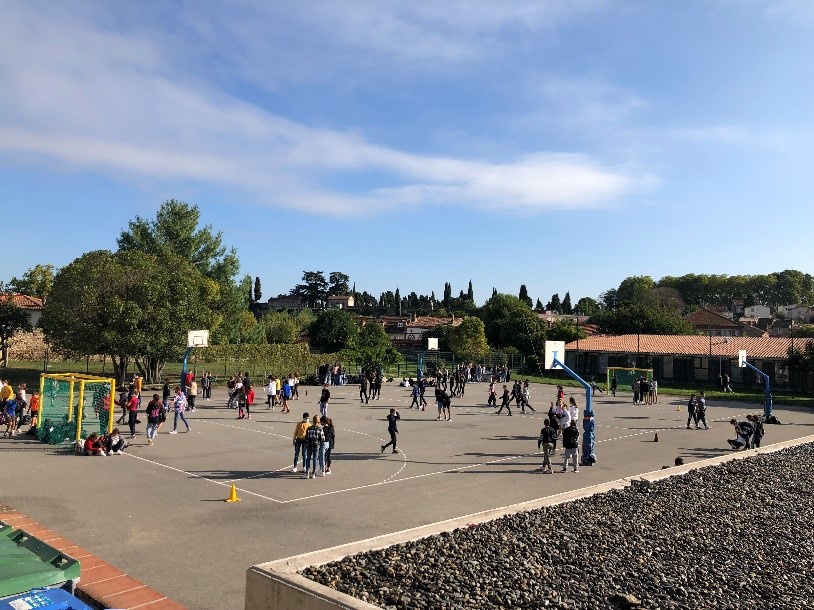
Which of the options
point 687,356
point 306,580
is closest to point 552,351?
point 306,580

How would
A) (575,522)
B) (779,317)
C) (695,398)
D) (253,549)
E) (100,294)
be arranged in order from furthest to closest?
1. (779,317)
2. (100,294)
3. (695,398)
4. (575,522)
5. (253,549)

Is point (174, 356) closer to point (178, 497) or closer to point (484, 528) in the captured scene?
point (178, 497)

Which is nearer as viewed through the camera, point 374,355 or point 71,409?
point 71,409

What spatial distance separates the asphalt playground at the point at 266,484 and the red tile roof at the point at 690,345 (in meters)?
27.6

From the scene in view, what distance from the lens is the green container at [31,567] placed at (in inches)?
263

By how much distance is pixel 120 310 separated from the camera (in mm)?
33188

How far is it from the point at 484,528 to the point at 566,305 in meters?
173

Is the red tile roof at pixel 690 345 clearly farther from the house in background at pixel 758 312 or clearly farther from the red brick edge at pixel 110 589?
the house in background at pixel 758 312

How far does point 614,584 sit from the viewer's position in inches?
339

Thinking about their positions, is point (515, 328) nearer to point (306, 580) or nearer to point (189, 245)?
point (189, 245)

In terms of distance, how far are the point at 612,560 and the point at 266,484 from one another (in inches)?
318

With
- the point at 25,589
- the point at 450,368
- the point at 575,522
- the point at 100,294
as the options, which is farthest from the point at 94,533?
the point at 450,368

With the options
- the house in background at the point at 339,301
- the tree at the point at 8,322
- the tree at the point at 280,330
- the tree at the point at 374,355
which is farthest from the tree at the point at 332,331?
the house in background at the point at 339,301

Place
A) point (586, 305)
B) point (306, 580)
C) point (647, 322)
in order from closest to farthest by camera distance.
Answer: point (306, 580)
point (647, 322)
point (586, 305)
